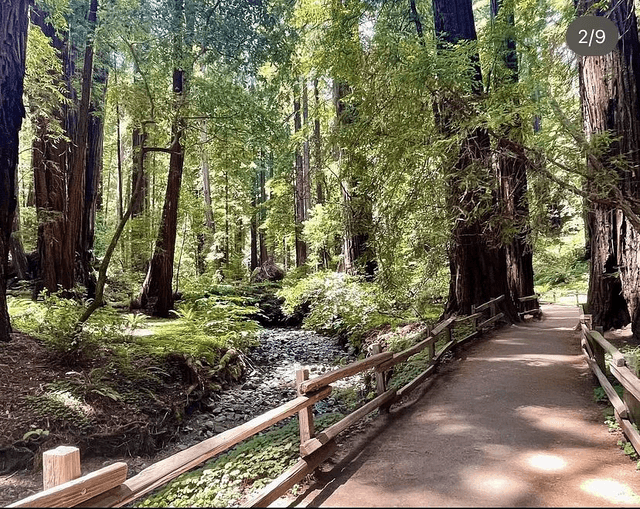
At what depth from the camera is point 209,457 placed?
11.0 feet

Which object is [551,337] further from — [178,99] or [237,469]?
[178,99]

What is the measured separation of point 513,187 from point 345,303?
6256 millimetres

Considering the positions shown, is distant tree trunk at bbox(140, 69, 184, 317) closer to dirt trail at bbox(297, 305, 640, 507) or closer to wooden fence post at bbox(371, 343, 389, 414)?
dirt trail at bbox(297, 305, 640, 507)

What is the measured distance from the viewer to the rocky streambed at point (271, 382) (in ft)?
26.8

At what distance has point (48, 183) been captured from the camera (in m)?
12.5

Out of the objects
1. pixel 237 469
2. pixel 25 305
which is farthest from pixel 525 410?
pixel 25 305

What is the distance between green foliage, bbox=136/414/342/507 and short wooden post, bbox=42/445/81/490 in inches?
84.2

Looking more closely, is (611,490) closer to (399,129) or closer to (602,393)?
(602,393)

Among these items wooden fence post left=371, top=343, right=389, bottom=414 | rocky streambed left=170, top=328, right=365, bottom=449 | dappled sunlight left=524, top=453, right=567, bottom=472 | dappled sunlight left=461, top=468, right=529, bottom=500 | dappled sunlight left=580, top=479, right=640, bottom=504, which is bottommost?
rocky streambed left=170, top=328, right=365, bottom=449

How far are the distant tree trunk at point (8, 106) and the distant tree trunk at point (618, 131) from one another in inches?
369

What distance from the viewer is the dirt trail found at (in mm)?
3748

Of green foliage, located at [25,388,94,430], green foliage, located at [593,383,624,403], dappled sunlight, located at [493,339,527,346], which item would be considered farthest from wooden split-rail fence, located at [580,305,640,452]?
green foliage, located at [25,388,94,430]

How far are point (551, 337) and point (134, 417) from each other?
30.6ft

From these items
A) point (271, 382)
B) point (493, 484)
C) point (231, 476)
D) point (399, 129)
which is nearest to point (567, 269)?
point (271, 382)
